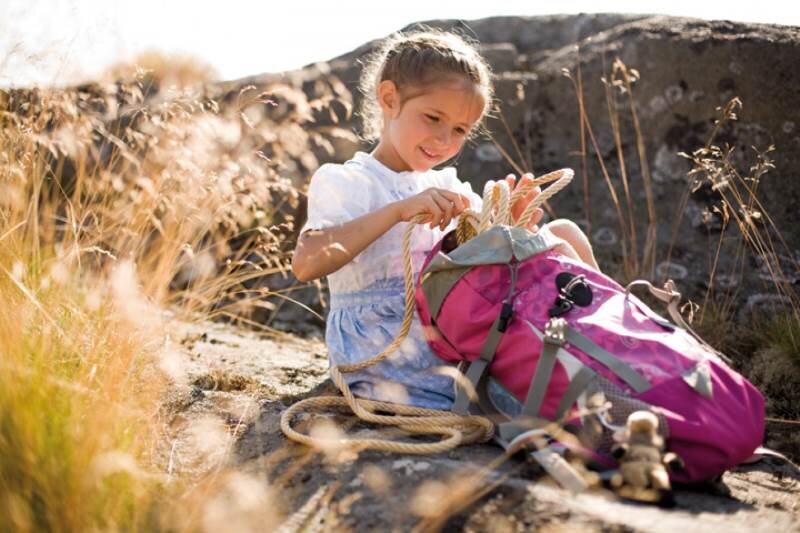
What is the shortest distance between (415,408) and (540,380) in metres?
0.46

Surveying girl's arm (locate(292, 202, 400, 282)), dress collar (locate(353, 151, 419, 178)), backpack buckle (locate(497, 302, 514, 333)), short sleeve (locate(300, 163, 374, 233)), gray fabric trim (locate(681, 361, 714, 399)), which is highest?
dress collar (locate(353, 151, 419, 178))

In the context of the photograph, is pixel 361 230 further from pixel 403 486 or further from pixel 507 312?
pixel 403 486

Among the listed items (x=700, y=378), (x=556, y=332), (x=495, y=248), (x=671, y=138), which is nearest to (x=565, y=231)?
(x=495, y=248)

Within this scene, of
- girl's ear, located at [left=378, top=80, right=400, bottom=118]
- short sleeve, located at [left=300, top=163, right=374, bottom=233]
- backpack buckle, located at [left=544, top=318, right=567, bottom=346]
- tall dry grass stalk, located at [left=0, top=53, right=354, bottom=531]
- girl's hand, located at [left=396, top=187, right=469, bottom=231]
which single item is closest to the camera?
tall dry grass stalk, located at [left=0, top=53, right=354, bottom=531]

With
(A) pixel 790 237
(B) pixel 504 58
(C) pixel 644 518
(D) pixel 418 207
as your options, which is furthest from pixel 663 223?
(C) pixel 644 518

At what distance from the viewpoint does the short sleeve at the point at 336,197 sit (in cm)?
268

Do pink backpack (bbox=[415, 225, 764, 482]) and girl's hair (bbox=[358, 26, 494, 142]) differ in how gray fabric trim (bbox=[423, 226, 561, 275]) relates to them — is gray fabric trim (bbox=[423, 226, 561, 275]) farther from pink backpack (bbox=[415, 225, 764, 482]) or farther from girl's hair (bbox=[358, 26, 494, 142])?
girl's hair (bbox=[358, 26, 494, 142])

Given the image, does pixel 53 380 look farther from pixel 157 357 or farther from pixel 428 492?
pixel 428 492

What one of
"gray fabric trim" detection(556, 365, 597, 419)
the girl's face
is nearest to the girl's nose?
the girl's face

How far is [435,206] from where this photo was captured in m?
2.47

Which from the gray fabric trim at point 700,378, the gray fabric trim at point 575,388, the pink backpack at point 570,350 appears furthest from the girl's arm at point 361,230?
the gray fabric trim at point 700,378

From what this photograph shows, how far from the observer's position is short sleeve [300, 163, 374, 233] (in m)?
2.68

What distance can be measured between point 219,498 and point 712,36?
4.00 m

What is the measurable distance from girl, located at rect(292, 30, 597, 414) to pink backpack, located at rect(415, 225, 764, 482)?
16 centimetres
